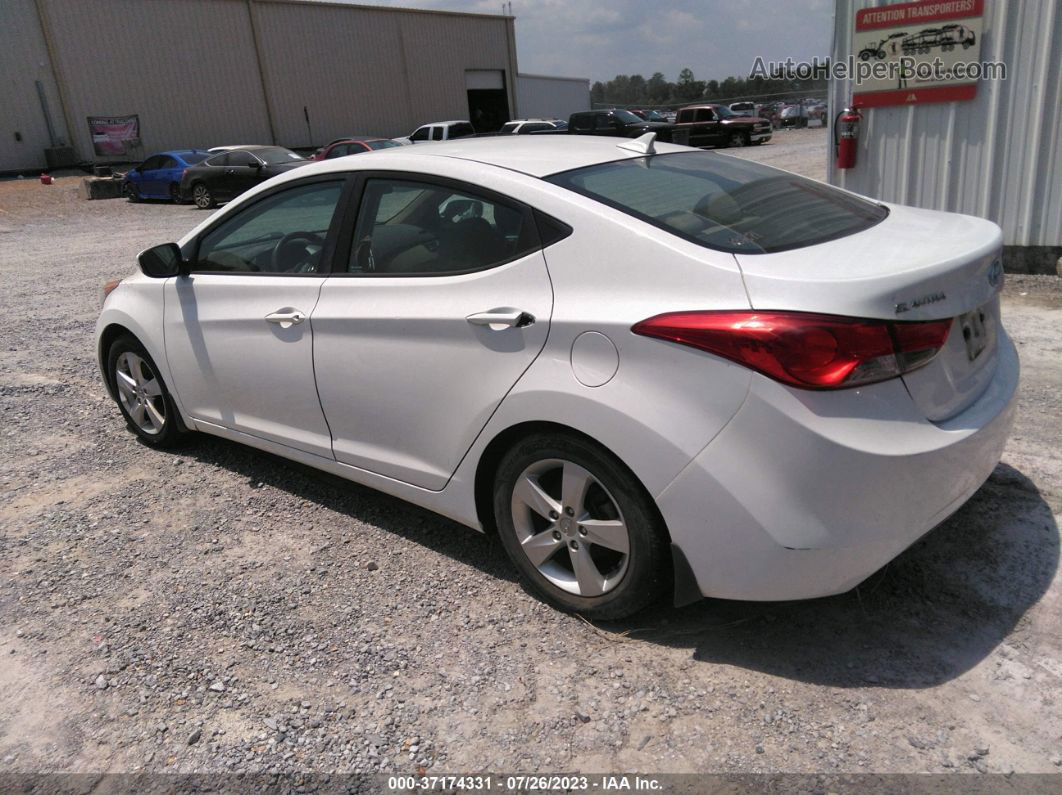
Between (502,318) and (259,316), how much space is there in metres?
1.48

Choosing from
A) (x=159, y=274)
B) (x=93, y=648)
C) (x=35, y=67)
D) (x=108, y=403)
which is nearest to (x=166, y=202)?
(x=35, y=67)

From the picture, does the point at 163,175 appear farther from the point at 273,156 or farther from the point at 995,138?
the point at 995,138

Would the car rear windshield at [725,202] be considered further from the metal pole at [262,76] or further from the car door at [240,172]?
the metal pole at [262,76]

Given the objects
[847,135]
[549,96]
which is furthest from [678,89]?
[847,135]

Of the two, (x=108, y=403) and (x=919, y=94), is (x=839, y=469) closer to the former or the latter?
(x=108, y=403)

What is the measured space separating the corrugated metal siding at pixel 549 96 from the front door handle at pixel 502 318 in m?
47.0

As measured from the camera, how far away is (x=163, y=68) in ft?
109

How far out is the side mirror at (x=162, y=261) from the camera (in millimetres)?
4254

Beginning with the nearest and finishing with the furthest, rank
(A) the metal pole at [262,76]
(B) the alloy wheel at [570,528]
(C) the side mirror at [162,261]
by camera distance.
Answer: (B) the alloy wheel at [570,528] → (C) the side mirror at [162,261] → (A) the metal pole at [262,76]

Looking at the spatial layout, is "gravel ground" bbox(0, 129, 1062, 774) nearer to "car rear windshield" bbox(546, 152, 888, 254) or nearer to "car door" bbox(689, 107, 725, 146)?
"car rear windshield" bbox(546, 152, 888, 254)

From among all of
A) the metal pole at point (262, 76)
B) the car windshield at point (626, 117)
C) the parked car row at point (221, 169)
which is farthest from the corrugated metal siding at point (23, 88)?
the car windshield at point (626, 117)

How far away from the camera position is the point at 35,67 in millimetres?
30219

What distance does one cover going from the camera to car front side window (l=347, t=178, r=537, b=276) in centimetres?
305

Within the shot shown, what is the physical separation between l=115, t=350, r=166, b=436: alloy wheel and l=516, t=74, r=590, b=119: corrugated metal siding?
1786 inches
